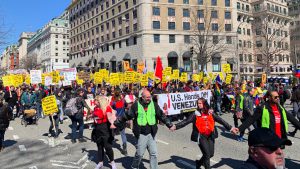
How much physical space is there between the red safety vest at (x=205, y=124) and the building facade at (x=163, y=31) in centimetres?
4442

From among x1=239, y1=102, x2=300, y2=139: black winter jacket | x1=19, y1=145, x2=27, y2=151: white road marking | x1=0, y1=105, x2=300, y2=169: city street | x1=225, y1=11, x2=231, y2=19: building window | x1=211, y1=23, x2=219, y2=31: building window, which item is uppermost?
x1=225, y1=11, x2=231, y2=19: building window

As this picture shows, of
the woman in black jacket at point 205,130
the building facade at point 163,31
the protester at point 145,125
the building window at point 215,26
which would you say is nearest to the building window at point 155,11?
the building facade at point 163,31

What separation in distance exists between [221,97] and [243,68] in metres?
52.9

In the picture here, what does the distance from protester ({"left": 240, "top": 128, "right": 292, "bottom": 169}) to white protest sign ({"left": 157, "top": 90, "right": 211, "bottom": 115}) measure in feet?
36.3

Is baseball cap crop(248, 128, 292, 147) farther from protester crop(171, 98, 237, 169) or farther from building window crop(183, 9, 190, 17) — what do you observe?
building window crop(183, 9, 190, 17)

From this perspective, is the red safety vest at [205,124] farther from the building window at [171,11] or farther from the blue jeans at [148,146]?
the building window at [171,11]

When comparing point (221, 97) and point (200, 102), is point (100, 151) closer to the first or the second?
point (200, 102)

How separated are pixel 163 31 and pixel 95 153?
45.3 meters

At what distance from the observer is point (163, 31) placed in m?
52.8

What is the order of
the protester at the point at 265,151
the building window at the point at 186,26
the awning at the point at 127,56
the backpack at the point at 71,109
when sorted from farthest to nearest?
the awning at the point at 127,56 < the building window at the point at 186,26 < the backpack at the point at 71,109 < the protester at the point at 265,151

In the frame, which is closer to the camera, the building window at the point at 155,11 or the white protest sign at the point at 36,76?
the white protest sign at the point at 36,76

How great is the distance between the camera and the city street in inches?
300

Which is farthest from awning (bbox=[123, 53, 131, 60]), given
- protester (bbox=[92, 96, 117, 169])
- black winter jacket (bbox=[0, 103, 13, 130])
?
protester (bbox=[92, 96, 117, 169])

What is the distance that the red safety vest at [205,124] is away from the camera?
20.1 feet
